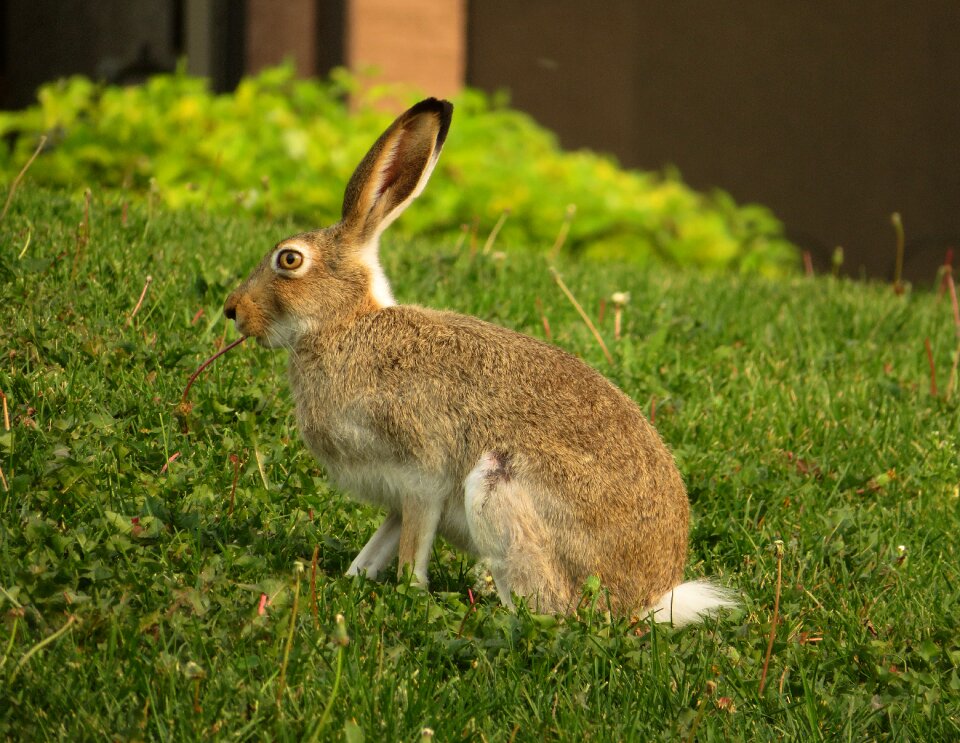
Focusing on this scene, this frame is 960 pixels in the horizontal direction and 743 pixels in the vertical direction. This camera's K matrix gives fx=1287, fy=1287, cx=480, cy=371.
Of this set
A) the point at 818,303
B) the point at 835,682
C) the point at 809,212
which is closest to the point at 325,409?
the point at 835,682

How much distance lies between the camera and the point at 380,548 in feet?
13.5

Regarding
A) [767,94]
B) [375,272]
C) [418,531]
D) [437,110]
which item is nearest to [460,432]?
[418,531]

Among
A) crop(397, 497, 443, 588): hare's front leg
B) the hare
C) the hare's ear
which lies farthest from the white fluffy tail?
the hare's ear

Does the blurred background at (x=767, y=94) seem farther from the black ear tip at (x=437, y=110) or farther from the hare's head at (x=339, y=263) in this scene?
the black ear tip at (x=437, y=110)

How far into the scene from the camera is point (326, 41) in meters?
10.7

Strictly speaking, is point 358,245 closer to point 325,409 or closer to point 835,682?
point 325,409

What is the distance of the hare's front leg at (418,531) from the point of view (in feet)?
12.8

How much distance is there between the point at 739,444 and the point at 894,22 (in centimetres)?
843

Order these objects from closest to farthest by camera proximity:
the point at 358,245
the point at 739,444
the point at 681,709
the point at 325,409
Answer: the point at 681,709 → the point at 325,409 → the point at 358,245 → the point at 739,444

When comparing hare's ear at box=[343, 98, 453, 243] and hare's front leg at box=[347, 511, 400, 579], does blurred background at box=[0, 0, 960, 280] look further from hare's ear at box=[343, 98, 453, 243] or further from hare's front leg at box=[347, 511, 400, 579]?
hare's front leg at box=[347, 511, 400, 579]

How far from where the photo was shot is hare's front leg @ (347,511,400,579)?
4.10 meters

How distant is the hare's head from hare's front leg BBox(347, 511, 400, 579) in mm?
714

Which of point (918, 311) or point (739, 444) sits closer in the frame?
point (739, 444)

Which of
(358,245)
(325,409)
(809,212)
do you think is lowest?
(809,212)
